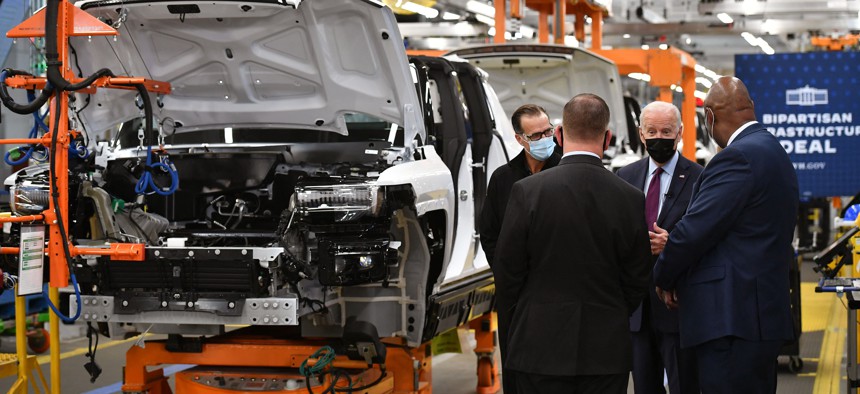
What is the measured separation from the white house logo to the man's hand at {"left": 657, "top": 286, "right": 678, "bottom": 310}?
5926 mm

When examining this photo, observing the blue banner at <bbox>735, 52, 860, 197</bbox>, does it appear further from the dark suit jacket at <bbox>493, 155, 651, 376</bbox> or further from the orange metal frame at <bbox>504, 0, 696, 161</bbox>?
the dark suit jacket at <bbox>493, 155, 651, 376</bbox>

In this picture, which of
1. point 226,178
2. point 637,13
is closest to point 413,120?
point 226,178

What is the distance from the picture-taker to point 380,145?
21.0 ft

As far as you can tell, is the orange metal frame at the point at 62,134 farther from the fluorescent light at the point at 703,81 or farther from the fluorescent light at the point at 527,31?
the fluorescent light at the point at 703,81

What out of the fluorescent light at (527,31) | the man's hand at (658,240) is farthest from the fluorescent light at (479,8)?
the man's hand at (658,240)

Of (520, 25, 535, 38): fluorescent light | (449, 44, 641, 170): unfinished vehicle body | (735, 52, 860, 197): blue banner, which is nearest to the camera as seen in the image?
(735, 52, 860, 197): blue banner

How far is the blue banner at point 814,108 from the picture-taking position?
394 inches

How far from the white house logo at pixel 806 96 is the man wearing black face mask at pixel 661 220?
5294mm

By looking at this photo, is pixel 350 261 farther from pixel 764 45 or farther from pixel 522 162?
pixel 764 45

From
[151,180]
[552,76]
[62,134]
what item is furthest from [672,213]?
[552,76]

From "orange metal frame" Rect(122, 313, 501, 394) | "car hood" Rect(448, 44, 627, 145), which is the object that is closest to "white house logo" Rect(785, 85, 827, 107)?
"car hood" Rect(448, 44, 627, 145)

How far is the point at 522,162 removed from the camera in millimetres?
5820

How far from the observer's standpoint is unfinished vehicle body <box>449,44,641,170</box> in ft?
38.1

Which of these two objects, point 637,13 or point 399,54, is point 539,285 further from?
point 637,13
